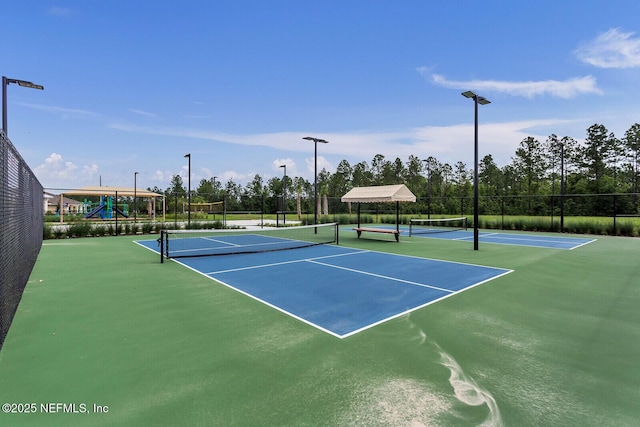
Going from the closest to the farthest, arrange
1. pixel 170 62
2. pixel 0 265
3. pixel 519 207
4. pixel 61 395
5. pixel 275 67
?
pixel 61 395, pixel 0 265, pixel 170 62, pixel 275 67, pixel 519 207

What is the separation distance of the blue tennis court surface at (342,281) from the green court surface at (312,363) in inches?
12.9

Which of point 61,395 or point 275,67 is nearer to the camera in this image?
point 61,395

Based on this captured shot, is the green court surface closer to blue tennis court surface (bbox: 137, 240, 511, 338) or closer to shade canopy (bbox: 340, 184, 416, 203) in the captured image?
blue tennis court surface (bbox: 137, 240, 511, 338)

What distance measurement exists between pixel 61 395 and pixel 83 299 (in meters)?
3.49

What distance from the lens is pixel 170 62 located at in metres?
15.9

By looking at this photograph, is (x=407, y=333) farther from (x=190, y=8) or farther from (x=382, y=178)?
(x=382, y=178)

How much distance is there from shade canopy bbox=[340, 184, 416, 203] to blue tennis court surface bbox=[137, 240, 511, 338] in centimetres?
435

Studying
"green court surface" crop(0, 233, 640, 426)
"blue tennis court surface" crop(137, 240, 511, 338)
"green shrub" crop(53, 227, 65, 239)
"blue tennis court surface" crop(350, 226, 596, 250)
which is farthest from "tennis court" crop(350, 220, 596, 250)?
"green shrub" crop(53, 227, 65, 239)

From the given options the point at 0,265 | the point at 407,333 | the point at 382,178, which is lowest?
the point at 407,333

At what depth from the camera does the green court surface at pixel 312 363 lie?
8.15 ft

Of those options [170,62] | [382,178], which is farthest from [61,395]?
[382,178]

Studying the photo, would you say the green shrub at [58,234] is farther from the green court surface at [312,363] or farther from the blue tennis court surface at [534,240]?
the blue tennis court surface at [534,240]

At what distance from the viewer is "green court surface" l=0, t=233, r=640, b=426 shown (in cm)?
248

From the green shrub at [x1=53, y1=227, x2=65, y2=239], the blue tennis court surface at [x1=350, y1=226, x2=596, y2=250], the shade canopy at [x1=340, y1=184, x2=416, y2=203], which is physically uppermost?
the shade canopy at [x1=340, y1=184, x2=416, y2=203]
